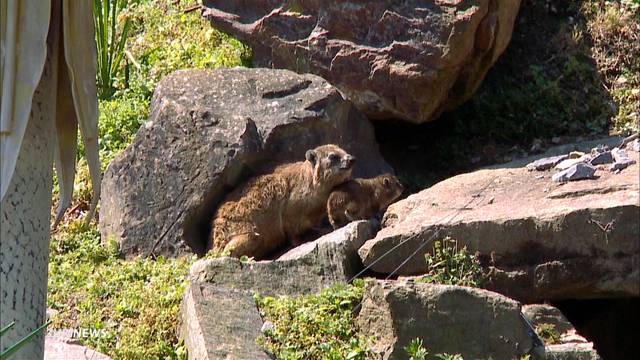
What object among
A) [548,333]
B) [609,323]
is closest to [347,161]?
[609,323]

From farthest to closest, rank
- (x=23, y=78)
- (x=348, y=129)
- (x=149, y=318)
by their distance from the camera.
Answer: (x=348, y=129)
(x=149, y=318)
(x=23, y=78)

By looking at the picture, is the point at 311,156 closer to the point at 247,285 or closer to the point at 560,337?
the point at 247,285

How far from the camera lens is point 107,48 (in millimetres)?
11742

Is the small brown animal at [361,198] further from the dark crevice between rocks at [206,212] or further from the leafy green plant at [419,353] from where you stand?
the leafy green plant at [419,353]

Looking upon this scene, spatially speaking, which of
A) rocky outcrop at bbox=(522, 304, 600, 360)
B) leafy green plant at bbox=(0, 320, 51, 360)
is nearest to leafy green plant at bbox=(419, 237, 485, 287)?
rocky outcrop at bbox=(522, 304, 600, 360)

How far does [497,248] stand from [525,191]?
0.92 m

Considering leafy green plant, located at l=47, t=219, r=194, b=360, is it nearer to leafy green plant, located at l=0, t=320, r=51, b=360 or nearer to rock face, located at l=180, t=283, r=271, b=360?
rock face, located at l=180, t=283, r=271, b=360

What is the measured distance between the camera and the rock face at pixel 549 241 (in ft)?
25.4

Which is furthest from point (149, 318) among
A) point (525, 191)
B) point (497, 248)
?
point (525, 191)

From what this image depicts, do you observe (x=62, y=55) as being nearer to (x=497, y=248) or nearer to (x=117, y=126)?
(x=497, y=248)

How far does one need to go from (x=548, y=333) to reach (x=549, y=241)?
26.9 inches

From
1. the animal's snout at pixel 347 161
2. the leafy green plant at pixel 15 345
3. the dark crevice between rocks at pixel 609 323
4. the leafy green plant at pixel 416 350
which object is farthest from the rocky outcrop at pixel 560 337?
the leafy green plant at pixel 15 345

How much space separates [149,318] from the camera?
7.79 metres

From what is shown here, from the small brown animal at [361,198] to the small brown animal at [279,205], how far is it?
0.11 meters
